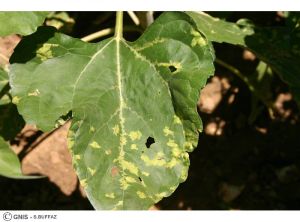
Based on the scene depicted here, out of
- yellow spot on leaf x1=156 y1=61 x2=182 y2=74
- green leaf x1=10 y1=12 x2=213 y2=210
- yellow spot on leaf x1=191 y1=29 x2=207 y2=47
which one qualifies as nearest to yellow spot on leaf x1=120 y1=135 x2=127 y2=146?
green leaf x1=10 y1=12 x2=213 y2=210

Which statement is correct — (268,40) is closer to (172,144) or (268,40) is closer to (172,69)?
(172,69)

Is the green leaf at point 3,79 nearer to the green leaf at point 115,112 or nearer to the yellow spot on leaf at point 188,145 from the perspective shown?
the green leaf at point 115,112

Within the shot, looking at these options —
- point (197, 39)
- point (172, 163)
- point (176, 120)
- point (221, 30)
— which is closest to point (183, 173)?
point (172, 163)

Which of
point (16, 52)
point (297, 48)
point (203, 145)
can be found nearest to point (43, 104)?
point (16, 52)

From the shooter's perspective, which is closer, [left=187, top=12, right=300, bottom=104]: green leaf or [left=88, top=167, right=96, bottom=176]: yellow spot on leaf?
[left=88, top=167, right=96, bottom=176]: yellow spot on leaf

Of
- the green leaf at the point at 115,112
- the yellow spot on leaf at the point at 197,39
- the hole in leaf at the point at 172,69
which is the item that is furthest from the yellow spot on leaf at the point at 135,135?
the yellow spot on leaf at the point at 197,39

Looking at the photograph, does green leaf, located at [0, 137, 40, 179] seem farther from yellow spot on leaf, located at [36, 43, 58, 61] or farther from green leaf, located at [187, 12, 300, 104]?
green leaf, located at [187, 12, 300, 104]
